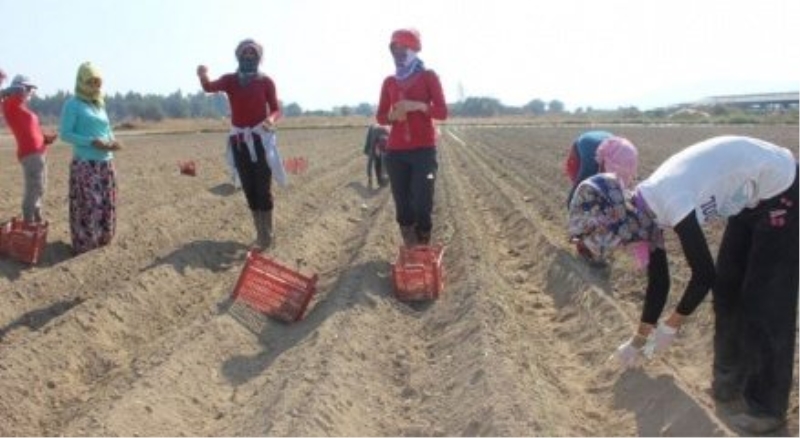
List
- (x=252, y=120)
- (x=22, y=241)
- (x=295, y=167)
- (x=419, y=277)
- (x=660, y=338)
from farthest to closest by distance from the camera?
(x=295, y=167) → (x=252, y=120) → (x=22, y=241) → (x=419, y=277) → (x=660, y=338)

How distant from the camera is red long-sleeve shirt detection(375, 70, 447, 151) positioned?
23.2ft

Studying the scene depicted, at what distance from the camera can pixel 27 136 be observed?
26.0 feet

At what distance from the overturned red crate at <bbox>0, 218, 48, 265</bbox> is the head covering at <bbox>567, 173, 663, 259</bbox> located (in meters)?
5.07

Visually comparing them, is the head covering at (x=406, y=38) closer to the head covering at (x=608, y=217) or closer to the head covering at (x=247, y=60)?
the head covering at (x=247, y=60)

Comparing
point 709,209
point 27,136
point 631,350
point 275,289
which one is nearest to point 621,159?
point 709,209

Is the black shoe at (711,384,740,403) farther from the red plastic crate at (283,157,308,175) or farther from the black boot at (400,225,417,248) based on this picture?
the red plastic crate at (283,157,308,175)

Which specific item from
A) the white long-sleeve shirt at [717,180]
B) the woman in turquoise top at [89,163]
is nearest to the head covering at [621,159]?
the white long-sleeve shirt at [717,180]

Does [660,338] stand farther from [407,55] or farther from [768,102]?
[768,102]

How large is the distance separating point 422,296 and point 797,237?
10.3ft

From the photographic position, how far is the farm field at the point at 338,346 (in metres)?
4.28

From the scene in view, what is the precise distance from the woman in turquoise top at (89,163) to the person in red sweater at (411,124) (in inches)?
92.3

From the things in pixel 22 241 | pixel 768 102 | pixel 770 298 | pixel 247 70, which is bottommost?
pixel 768 102

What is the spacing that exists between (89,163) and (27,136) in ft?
2.30

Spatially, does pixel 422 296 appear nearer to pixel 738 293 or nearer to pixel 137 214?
pixel 738 293
